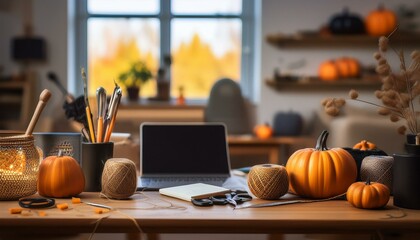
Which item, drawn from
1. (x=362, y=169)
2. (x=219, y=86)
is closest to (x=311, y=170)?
(x=362, y=169)

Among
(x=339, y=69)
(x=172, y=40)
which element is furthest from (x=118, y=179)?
(x=172, y=40)

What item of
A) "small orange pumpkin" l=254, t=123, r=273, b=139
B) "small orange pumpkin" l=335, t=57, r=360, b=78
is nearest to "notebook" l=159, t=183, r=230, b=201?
"small orange pumpkin" l=254, t=123, r=273, b=139

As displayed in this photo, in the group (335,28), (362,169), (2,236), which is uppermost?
(335,28)

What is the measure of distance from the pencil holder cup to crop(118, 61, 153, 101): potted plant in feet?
12.8

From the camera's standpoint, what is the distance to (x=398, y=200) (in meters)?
1.40

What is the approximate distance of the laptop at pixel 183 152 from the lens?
1.91 metres

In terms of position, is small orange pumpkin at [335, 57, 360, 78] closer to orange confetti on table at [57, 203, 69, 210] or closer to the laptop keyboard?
the laptop keyboard

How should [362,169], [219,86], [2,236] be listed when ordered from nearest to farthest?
[2,236] < [362,169] < [219,86]

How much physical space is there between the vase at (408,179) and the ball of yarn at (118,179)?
66cm

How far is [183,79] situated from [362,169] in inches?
173

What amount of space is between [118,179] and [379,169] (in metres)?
0.69

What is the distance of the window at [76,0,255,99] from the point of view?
18.9ft

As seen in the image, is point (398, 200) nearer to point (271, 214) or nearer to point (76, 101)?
point (271, 214)

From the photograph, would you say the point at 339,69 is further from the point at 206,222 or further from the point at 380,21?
the point at 206,222
